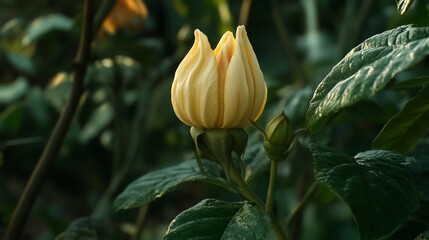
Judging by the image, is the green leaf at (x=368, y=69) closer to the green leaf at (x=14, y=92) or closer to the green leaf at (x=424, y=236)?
the green leaf at (x=424, y=236)

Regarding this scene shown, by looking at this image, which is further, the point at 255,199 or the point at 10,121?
the point at 10,121

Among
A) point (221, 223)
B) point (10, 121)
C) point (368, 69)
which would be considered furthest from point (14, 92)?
point (368, 69)

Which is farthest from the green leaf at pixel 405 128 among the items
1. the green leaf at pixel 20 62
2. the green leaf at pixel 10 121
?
the green leaf at pixel 20 62

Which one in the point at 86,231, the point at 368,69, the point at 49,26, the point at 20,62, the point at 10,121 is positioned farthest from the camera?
the point at 20,62

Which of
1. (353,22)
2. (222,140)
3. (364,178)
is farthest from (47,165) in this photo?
(353,22)

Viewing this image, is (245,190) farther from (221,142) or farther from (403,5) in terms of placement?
(403,5)

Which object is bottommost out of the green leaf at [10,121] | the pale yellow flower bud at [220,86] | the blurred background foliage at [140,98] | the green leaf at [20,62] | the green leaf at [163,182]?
the blurred background foliage at [140,98]
